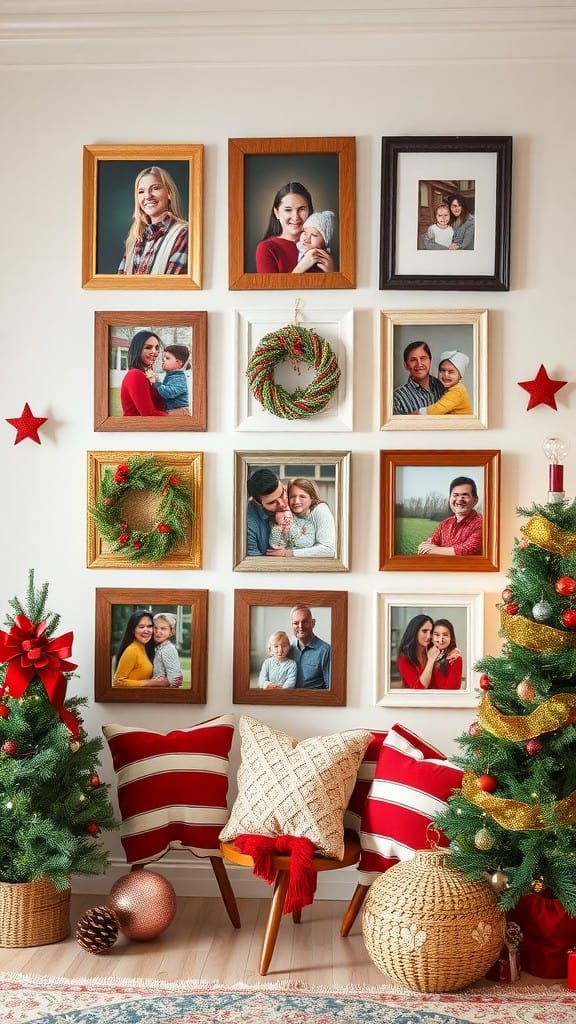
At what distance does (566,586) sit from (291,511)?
1.04 meters

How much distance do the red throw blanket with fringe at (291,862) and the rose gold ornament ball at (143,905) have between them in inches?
12.8

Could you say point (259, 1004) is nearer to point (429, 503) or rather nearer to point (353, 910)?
point (353, 910)

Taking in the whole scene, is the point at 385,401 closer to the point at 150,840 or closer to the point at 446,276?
the point at 446,276

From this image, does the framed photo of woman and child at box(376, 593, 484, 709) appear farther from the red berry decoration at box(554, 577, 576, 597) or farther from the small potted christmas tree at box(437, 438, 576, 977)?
the red berry decoration at box(554, 577, 576, 597)

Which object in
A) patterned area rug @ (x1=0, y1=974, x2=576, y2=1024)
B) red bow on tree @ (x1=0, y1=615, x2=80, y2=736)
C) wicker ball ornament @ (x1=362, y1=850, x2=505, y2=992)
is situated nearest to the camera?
patterned area rug @ (x1=0, y1=974, x2=576, y2=1024)

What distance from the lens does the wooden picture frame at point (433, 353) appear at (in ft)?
10.7

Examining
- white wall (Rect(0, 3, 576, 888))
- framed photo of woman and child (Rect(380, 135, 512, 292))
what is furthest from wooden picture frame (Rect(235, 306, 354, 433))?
framed photo of woman and child (Rect(380, 135, 512, 292))

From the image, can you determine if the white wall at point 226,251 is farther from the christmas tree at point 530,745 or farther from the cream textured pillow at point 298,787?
the christmas tree at point 530,745

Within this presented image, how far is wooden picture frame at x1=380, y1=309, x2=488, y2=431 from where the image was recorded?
328cm

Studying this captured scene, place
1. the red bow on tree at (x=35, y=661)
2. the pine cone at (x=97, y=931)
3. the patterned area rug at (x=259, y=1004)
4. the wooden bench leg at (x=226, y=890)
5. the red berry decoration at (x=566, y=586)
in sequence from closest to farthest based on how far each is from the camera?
the patterned area rug at (x=259, y=1004) < the red berry decoration at (x=566, y=586) < the pine cone at (x=97, y=931) < the red bow on tree at (x=35, y=661) < the wooden bench leg at (x=226, y=890)

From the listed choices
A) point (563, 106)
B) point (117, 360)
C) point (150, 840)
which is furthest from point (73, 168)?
point (150, 840)

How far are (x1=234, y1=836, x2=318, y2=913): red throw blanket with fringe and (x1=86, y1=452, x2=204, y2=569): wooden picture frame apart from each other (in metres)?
0.99

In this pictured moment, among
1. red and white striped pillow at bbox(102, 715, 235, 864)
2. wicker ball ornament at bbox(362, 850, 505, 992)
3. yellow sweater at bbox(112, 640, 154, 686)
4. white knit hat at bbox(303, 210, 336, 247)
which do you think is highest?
white knit hat at bbox(303, 210, 336, 247)

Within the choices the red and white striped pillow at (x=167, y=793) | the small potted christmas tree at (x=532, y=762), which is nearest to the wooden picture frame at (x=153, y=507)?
the red and white striped pillow at (x=167, y=793)
